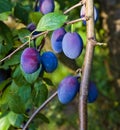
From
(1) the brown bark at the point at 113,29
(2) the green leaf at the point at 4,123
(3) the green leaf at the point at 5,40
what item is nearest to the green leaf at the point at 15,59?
(3) the green leaf at the point at 5,40

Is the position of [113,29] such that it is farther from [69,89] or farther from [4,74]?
[69,89]

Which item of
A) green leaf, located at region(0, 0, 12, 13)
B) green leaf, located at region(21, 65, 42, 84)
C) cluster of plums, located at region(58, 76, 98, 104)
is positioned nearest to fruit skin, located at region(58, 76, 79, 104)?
cluster of plums, located at region(58, 76, 98, 104)

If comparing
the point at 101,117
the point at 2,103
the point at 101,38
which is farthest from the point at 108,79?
the point at 2,103

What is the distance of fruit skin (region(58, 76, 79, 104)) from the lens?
0.68 m

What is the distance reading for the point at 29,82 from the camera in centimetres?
82

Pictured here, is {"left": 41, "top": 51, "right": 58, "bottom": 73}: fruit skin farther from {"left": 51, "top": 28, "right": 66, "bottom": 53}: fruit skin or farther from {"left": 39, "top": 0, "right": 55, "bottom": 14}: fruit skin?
{"left": 39, "top": 0, "right": 55, "bottom": 14}: fruit skin

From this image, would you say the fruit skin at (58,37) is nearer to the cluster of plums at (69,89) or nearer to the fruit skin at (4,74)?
A: the cluster of plums at (69,89)

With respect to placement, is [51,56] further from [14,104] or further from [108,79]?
[108,79]

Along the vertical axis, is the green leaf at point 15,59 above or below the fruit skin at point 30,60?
below

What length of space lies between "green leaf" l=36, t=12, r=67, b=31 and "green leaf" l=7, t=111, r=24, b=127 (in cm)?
22

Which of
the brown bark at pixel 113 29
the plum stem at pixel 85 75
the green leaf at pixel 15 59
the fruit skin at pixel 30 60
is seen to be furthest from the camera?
the brown bark at pixel 113 29

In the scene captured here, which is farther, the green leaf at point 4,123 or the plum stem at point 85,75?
the green leaf at point 4,123

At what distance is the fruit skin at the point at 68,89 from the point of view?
2.22 ft

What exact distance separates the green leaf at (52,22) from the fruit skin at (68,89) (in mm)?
91
